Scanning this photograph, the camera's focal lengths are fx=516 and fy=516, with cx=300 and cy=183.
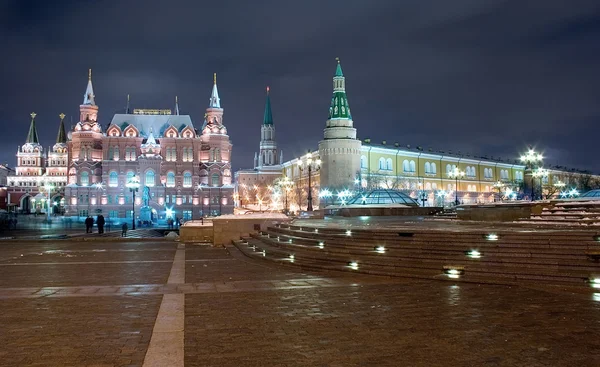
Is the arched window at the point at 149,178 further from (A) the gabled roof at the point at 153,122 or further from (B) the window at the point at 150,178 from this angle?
(A) the gabled roof at the point at 153,122

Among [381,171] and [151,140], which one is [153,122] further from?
[381,171]

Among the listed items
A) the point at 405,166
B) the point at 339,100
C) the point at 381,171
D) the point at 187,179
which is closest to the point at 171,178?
the point at 187,179

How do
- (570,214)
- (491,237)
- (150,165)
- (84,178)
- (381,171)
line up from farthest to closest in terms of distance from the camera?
1. (381,171)
2. (150,165)
3. (84,178)
4. (570,214)
5. (491,237)

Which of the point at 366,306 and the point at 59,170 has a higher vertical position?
the point at 59,170

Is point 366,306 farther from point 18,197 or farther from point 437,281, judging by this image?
point 18,197

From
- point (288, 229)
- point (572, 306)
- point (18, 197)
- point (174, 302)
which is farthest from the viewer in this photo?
point (18, 197)

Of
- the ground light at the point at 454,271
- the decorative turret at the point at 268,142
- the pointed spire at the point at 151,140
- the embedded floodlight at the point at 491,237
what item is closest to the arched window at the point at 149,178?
the pointed spire at the point at 151,140

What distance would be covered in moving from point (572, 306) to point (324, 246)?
305 inches

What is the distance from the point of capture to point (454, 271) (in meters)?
11.7

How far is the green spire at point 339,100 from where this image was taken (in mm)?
97438

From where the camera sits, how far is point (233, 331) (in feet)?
23.7

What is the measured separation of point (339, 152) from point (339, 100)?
1162 centimetres

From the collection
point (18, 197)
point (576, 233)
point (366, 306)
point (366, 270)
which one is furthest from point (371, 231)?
point (18, 197)

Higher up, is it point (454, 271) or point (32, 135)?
point (32, 135)
